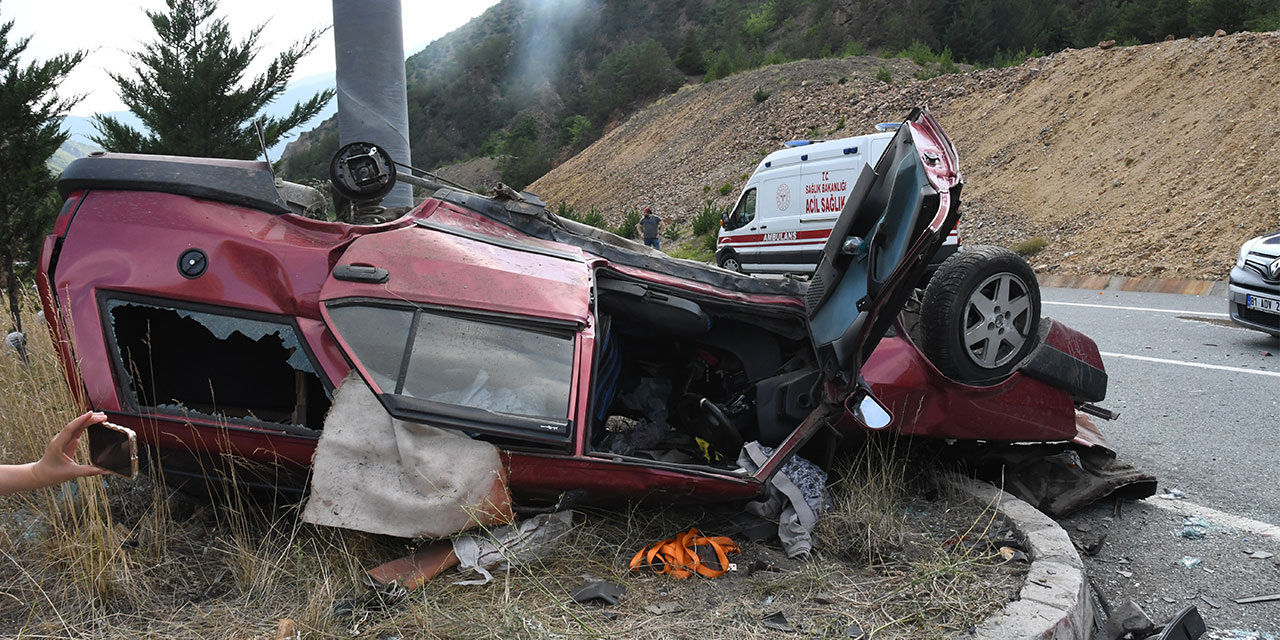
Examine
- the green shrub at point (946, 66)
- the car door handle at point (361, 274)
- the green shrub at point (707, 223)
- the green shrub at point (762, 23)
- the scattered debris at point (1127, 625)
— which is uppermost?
the green shrub at point (762, 23)

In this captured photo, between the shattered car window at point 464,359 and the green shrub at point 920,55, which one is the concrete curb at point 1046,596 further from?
the green shrub at point 920,55

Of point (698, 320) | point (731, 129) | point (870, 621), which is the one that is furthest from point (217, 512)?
point (731, 129)

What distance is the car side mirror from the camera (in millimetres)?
3584

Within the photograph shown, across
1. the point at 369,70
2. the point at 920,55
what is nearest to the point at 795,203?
the point at 369,70

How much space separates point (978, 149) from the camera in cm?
2366

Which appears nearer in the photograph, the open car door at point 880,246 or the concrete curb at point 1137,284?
the open car door at point 880,246

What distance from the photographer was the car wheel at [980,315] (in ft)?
12.8

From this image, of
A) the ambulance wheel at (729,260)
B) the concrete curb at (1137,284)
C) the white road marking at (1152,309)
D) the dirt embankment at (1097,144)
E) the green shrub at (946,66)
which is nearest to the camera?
the white road marking at (1152,309)

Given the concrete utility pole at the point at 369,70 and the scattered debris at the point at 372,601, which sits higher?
the concrete utility pole at the point at 369,70

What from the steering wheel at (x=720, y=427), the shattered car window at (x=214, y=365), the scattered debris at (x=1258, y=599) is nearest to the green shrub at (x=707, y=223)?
the steering wheel at (x=720, y=427)

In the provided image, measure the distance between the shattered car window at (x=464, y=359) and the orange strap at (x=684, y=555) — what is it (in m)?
0.67

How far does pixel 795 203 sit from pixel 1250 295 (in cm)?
786

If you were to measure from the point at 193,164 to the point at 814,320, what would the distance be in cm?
264

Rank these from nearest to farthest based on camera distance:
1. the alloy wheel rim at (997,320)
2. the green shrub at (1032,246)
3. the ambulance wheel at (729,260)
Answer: the alloy wheel rim at (997,320)
the ambulance wheel at (729,260)
the green shrub at (1032,246)
